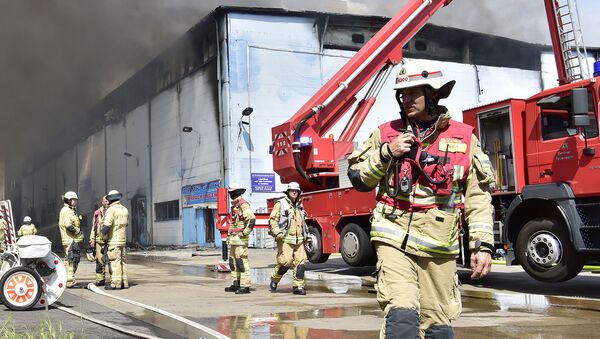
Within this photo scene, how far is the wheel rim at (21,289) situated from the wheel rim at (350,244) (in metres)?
5.64

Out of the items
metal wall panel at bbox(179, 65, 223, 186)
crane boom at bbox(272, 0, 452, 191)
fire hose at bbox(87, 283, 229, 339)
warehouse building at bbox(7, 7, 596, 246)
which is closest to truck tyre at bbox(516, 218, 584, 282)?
fire hose at bbox(87, 283, 229, 339)

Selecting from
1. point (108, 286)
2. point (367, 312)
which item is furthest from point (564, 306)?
point (108, 286)

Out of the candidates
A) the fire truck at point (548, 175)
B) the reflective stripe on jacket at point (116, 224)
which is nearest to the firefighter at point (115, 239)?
the reflective stripe on jacket at point (116, 224)

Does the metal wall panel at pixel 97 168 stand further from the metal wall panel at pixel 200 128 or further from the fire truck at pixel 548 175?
the fire truck at pixel 548 175

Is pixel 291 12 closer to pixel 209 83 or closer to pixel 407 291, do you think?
pixel 209 83

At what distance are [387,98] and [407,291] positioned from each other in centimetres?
2527

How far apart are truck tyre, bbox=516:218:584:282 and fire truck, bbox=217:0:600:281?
12 mm

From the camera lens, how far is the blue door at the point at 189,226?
2861 cm

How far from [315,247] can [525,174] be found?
4671 millimetres

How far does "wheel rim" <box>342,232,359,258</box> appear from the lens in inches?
450

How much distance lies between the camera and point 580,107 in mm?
7715

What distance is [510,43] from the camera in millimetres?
31141

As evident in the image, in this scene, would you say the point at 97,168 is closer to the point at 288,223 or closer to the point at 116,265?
the point at 116,265

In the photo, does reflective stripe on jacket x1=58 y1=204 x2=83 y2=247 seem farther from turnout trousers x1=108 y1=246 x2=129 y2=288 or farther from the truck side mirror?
the truck side mirror
